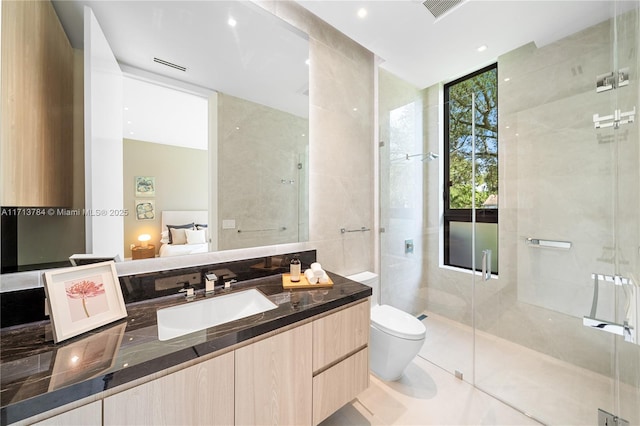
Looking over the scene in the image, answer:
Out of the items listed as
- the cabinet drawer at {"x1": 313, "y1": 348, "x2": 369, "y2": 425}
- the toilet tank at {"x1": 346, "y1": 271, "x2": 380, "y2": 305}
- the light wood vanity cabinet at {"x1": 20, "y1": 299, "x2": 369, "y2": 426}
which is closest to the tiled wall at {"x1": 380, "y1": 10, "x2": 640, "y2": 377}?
the toilet tank at {"x1": 346, "y1": 271, "x2": 380, "y2": 305}

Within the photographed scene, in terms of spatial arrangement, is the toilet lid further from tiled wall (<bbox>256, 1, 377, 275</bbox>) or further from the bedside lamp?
the bedside lamp

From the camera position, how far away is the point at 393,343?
1.67 metres

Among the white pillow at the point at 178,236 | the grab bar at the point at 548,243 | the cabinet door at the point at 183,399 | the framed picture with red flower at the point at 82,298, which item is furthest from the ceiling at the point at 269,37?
the grab bar at the point at 548,243

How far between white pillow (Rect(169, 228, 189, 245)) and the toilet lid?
1.40 m

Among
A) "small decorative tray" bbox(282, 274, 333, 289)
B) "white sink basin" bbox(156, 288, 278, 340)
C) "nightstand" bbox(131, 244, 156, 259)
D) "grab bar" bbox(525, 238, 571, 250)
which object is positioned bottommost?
"white sink basin" bbox(156, 288, 278, 340)

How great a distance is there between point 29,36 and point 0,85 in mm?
253

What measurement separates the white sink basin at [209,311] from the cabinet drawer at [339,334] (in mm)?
268

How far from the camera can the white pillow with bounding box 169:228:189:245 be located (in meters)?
1.27

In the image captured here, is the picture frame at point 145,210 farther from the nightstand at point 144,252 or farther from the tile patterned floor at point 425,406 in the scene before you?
the tile patterned floor at point 425,406

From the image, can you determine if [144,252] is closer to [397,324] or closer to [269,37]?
[269,37]

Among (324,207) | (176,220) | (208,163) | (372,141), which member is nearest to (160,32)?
(208,163)

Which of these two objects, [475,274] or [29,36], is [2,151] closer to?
[29,36]

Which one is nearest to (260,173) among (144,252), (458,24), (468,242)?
(144,252)

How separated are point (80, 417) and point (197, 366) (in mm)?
290
